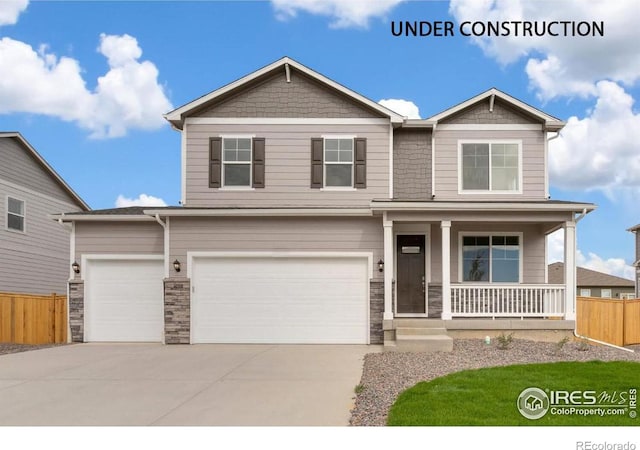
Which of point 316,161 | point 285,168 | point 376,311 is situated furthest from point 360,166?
point 376,311

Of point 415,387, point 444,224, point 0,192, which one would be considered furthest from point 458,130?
point 0,192

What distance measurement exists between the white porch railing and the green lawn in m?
3.17

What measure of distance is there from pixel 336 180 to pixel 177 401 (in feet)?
26.5

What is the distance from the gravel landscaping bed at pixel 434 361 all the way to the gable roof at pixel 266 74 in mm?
5951

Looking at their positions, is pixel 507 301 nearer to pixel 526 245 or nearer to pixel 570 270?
pixel 570 270

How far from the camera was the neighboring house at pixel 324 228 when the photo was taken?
43.3 feet

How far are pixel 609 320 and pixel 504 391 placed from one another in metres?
9.45

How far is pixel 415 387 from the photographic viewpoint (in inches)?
298

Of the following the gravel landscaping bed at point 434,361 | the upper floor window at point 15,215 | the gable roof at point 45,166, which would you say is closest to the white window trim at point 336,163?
the gravel landscaping bed at point 434,361

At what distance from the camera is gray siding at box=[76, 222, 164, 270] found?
46.2 ft

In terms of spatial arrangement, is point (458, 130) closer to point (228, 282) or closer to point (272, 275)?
point (272, 275)

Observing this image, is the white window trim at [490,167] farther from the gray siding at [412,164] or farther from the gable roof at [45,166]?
the gable roof at [45,166]

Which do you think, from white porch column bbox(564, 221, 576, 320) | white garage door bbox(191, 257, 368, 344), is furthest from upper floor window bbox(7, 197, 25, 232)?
white porch column bbox(564, 221, 576, 320)

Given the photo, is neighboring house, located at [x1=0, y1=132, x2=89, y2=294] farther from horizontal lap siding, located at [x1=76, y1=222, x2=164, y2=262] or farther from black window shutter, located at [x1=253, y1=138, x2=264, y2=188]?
black window shutter, located at [x1=253, y1=138, x2=264, y2=188]
